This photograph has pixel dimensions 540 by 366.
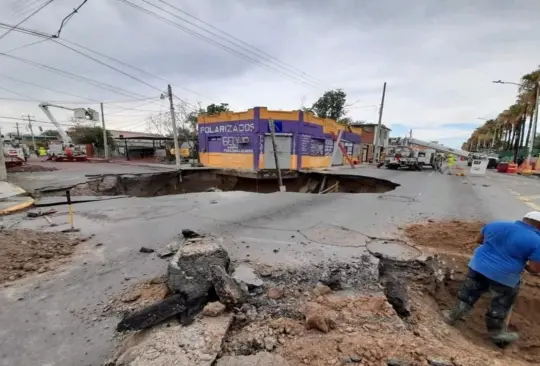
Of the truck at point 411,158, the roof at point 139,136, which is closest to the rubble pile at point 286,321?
the truck at point 411,158

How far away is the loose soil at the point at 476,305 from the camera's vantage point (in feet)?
10.7

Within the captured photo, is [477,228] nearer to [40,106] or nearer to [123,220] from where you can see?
[123,220]

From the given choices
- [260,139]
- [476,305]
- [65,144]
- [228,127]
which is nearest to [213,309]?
[476,305]

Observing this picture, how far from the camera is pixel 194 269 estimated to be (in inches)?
118

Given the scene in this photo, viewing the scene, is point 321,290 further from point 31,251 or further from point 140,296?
point 31,251

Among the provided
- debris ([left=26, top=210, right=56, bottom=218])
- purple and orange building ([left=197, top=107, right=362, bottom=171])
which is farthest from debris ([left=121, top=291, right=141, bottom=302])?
purple and orange building ([left=197, top=107, right=362, bottom=171])

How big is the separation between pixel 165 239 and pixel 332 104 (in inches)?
1506

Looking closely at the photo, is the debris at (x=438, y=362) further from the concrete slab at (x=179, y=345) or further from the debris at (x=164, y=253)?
the debris at (x=164, y=253)

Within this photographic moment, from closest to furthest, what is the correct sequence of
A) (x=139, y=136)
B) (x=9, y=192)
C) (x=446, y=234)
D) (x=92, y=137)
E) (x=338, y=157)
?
1. (x=446, y=234)
2. (x=9, y=192)
3. (x=338, y=157)
4. (x=139, y=136)
5. (x=92, y=137)

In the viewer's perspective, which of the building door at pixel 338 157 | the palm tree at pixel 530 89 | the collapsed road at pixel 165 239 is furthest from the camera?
the palm tree at pixel 530 89

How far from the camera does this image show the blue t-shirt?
2945 millimetres

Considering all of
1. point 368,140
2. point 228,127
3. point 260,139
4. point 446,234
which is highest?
point 228,127

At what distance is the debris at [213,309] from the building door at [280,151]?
17.3 meters

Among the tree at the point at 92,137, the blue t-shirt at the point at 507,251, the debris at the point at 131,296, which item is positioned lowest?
the debris at the point at 131,296
